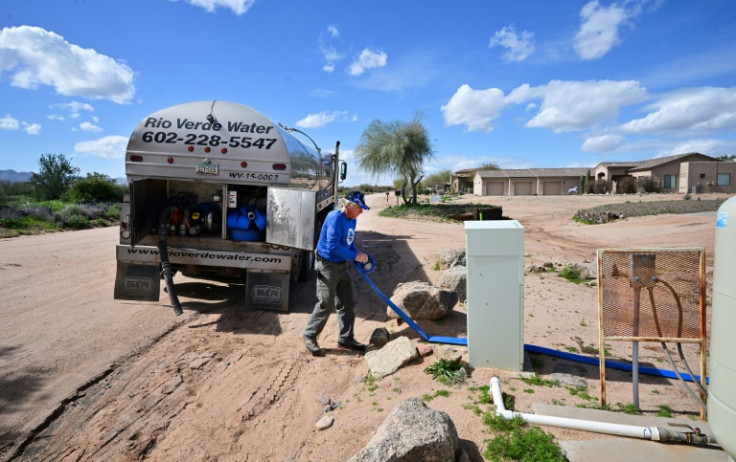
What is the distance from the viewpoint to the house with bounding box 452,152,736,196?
42281mm

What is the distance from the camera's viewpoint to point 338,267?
207 inches

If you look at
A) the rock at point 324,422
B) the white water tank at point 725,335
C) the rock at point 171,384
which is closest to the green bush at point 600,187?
the white water tank at point 725,335

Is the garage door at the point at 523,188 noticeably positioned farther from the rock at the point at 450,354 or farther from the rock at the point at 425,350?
the rock at the point at 450,354

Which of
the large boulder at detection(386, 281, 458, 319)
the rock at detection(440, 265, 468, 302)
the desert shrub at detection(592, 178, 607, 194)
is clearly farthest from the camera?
the desert shrub at detection(592, 178, 607, 194)

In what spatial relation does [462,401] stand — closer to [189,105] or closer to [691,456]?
[691,456]

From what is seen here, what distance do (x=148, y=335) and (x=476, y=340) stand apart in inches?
166

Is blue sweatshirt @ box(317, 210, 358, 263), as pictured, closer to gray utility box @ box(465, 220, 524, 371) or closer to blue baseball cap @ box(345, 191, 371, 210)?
blue baseball cap @ box(345, 191, 371, 210)

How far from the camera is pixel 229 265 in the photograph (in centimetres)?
684

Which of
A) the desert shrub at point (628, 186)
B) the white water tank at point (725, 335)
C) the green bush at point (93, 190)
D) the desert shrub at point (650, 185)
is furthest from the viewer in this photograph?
the desert shrub at point (628, 186)

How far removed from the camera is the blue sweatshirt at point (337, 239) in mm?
5090

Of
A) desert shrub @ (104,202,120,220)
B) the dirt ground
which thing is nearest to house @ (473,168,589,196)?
desert shrub @ (104,202,120,220)

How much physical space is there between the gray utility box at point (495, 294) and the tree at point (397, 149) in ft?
88.0

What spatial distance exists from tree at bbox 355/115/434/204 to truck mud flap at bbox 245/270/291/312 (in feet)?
80.5

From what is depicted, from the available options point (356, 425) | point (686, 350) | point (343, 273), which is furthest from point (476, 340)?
point (686, 350)
